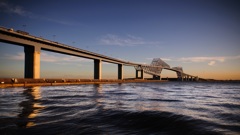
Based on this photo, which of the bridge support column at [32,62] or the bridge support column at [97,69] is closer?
the bridge support column at [32,62]

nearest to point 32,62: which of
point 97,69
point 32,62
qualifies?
point 32,62

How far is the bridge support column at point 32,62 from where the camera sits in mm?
54844

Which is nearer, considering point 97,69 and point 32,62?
point 32,62

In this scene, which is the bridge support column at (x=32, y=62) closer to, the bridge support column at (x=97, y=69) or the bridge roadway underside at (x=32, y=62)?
the bridge roadway underside at (x=32, y=62)

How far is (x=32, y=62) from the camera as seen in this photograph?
55125 mm

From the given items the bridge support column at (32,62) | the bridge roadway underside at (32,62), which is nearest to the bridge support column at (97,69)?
the bridge roadway underside at (32,62)

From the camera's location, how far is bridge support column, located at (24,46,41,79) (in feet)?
180

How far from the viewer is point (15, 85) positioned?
133 feet

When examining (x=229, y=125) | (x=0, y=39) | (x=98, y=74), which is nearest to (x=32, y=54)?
(x=0, y=39)

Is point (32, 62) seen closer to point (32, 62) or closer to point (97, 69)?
point (32, 62)

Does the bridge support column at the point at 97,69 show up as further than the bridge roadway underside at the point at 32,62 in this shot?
Yes

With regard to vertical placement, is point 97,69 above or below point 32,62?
below

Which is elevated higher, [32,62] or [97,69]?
[32,62]

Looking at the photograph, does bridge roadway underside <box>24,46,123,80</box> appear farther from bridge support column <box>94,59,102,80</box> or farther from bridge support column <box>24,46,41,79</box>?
bridge support column <box>94,59,102,80</box>
